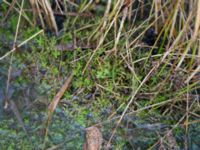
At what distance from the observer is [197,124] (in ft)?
5.78

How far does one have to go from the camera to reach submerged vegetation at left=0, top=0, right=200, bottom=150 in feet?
5.60

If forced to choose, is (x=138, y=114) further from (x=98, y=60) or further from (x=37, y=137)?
(x=37, y=137)

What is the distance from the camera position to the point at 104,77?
5.83ft

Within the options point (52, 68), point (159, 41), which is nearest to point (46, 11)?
point (52, 68)

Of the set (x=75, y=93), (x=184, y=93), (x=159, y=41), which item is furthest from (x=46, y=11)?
(x=184, y=93)

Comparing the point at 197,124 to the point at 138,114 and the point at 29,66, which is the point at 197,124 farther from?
the point at 29,66

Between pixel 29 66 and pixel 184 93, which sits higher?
pixel 29 66

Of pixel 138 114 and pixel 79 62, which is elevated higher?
pixel 79 62

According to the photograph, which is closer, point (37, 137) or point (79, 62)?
point (37, 137)

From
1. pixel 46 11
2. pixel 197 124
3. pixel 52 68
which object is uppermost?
pixel 46 11

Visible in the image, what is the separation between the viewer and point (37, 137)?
1.67m

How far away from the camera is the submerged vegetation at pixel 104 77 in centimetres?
171

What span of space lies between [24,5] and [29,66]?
0.28 meters

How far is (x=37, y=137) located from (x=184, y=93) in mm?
656
